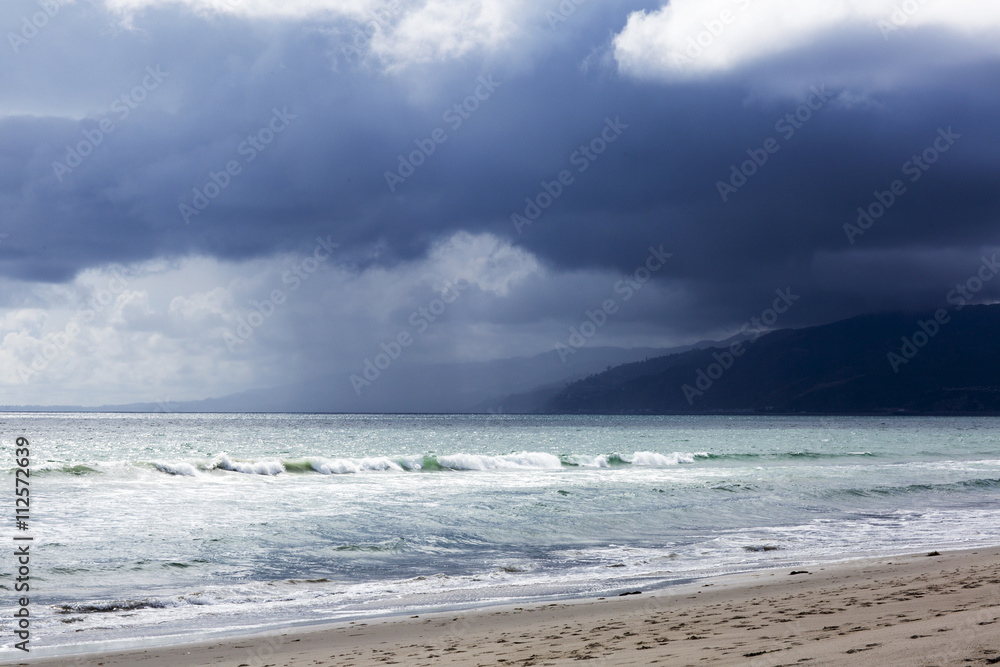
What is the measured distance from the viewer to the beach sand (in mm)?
6438

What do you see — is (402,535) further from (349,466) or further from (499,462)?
(499,462)

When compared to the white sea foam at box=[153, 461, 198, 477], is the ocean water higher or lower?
lower

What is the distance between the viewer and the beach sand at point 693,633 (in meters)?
6.44

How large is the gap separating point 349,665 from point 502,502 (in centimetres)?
1731

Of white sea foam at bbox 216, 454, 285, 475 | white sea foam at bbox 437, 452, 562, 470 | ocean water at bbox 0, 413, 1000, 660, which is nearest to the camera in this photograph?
ocean water at bbox 0, 413, 1000, 660

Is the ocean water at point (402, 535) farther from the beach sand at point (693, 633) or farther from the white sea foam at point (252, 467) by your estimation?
the beach sand at point (693, 633)

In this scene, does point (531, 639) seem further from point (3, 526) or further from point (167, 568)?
point (3, 526)

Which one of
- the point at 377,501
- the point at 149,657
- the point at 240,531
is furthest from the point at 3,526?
the point at 149,657

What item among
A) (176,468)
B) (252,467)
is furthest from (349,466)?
(176,468)

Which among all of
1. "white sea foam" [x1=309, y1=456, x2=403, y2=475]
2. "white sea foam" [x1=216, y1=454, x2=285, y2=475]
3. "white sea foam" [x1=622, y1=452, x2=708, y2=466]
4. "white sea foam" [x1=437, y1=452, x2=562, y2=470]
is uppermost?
"white sea foam" [x1=216, y1=454, x2=285, y2=475]

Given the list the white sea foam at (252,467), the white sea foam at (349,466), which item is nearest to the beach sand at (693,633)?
the white sea foam at (349,466)

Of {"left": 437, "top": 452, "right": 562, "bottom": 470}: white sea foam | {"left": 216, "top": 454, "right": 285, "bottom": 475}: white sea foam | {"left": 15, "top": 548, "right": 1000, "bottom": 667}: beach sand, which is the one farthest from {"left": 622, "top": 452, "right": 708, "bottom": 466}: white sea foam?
{"left": 15, "top": 548, "right": 1000, "bottom": 667}: beach sand

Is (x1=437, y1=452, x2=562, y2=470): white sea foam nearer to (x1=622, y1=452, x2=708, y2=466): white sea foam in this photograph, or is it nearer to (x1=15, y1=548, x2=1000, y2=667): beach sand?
(x1=622, y1=452, x2=708, y2=466): white sea foam

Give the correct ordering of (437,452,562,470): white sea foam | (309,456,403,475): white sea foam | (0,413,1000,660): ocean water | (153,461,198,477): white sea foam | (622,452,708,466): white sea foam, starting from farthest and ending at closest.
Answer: (622,452,708,466): white sea foam → (437,452,562,470): white sea foam → (309,456,403,475): white sea foam → (153,461,198,477): white sea foam → (0,413,1000,660): ocean water
